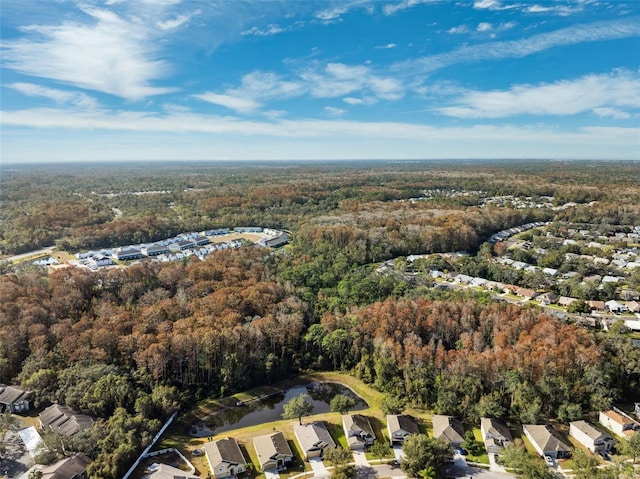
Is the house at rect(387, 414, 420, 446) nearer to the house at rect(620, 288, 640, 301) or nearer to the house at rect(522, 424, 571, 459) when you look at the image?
the house at rect(522, 424, 571, 459)

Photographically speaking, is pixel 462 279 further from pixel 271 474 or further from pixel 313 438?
pixel 271 474

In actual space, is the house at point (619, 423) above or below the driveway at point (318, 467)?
above

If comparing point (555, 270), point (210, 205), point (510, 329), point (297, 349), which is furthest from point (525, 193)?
point (297, 349)

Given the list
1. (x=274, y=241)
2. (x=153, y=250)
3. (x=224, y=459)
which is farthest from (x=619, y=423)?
(x=153, y=250)

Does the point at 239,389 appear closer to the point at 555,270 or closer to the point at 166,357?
the point at 166,357

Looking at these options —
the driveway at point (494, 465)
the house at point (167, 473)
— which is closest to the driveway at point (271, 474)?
the house at point (167, 473)

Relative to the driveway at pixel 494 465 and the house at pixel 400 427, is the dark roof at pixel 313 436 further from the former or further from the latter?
the driveway at pixel 494 465
